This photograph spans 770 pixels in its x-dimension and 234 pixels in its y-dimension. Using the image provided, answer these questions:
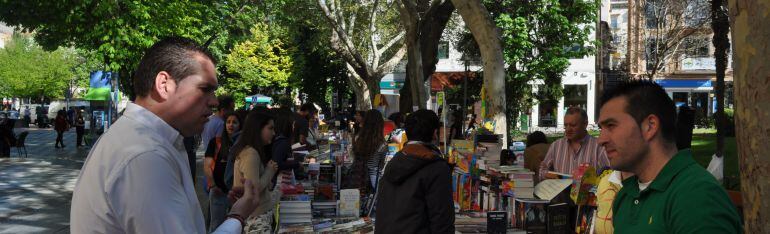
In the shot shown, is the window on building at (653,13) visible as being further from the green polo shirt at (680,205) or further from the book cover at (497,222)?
the green polo shirt at (680,205)

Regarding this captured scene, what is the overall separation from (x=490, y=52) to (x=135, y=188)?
12.3 metres

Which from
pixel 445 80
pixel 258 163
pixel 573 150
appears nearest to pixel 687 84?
pixel 445 80

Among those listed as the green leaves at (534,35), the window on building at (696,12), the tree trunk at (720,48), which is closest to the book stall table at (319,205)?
the tree trunk at (720,48)

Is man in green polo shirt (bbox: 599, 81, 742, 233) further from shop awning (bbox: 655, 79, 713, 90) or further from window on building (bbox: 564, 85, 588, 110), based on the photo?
shop awning (bbox: 655, 79, 713, 90)

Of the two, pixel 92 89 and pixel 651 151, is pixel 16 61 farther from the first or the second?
pixel 651 151

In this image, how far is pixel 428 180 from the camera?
4.53m

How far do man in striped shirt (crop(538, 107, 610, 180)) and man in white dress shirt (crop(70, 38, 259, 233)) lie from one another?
13.9 feet

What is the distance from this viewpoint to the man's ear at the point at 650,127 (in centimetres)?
262

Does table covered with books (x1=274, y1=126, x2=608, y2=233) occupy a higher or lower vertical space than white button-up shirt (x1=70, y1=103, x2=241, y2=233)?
lower

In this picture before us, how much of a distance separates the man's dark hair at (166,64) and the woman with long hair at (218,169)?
16.5ft

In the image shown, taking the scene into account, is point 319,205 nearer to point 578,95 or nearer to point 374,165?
point 374,165

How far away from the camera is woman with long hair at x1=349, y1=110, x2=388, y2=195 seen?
8.52 m

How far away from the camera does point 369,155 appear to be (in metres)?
8.67

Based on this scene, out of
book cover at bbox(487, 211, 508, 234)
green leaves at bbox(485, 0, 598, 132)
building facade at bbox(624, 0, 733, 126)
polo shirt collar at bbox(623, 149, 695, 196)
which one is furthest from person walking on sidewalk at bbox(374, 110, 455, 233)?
building facade at bbox(624, 0, 733, 126)
